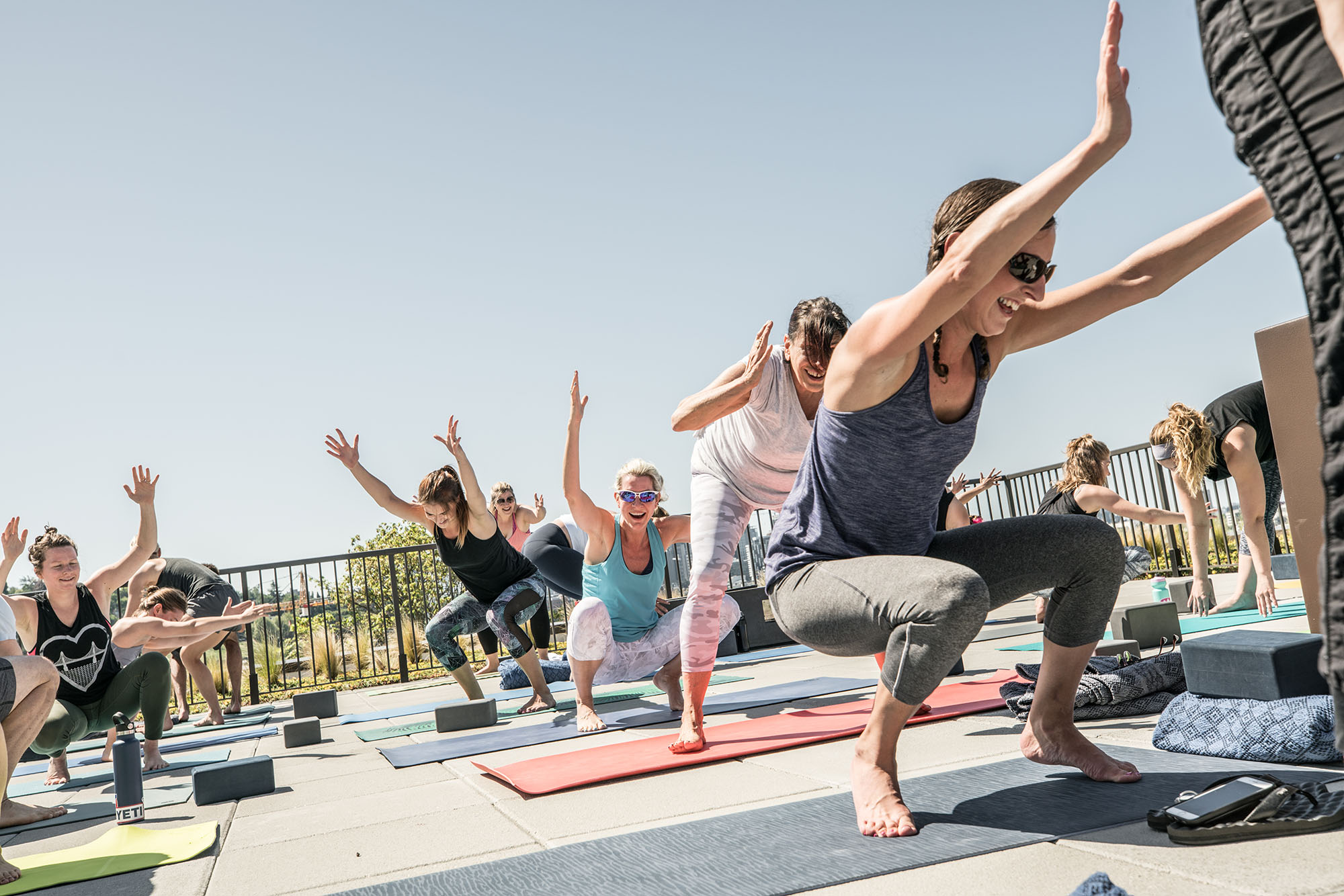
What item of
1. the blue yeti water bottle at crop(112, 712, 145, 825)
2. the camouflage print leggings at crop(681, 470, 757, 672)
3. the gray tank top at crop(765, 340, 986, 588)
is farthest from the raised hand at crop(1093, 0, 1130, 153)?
the blue yeti water bottle at crop(112, 712, 145, 825)

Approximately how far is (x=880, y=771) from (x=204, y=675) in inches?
283

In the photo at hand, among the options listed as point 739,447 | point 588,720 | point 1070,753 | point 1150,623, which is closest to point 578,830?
point 1070,753

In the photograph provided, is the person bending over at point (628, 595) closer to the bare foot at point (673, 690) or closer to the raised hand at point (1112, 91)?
the bare foot at point (673, 690)

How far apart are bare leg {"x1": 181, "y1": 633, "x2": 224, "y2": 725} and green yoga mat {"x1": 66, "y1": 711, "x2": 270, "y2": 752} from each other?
104 millimetres

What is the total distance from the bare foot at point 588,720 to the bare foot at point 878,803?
→ 8.05 feet

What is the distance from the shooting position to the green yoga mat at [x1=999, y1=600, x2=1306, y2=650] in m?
5.65

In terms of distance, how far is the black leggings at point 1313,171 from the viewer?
0.84 m

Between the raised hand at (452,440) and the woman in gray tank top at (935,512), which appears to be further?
the raised hand at (452,440)

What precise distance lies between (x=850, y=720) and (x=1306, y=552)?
69.7 inches

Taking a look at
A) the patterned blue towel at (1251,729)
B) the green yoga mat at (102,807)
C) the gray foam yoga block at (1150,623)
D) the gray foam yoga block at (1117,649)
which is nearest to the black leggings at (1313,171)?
the patterned blue towel at (1251,729)

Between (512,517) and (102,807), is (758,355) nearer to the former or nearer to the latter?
(102,807)

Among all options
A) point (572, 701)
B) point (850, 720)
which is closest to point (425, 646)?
point (572, 701)

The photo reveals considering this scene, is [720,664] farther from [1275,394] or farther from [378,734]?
[1275,394]

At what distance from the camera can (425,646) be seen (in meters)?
12.4
